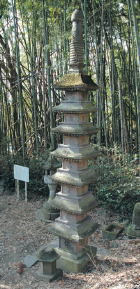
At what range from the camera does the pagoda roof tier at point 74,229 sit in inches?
151

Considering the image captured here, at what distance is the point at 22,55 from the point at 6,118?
272 cm

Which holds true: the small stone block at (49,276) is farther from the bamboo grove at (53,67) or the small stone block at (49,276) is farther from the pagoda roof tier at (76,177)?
the bamboo grove at (53,67)

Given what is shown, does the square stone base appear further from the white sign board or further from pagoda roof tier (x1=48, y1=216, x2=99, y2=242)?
the white sign board

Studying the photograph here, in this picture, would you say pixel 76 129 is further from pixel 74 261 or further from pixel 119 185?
pixel 119 185

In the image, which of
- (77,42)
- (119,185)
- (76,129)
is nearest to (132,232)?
(119,185)

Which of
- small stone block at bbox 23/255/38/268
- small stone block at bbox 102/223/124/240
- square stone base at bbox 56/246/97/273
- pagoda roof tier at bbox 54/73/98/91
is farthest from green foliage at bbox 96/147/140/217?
pagoda roof tier at bbox 54/73/98/91

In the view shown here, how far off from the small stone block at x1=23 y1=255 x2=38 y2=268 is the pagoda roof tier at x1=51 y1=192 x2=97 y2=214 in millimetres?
1054

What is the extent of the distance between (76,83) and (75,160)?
100 cm

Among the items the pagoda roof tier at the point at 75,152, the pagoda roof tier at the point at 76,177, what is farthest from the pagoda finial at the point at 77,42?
the pagoda roof tier at the point at 76,177

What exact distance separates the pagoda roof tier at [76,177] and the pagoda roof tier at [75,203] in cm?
25

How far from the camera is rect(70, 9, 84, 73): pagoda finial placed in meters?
3.62

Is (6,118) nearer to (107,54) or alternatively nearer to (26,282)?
(107,54)

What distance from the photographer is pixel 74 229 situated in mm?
3918

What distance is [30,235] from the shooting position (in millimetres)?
5340
